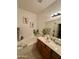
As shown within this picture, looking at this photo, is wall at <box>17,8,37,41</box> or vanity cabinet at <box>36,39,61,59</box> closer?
vanity cabinet at <box>36,39,61,59</box>

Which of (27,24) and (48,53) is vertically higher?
(27,24)

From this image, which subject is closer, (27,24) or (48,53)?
(48,53)

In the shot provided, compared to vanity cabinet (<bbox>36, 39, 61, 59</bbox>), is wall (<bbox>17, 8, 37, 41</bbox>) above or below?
above

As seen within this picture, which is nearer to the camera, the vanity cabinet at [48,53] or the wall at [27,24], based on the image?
the vanity cabinet at [48,53]

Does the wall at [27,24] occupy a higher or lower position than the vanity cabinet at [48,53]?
higher

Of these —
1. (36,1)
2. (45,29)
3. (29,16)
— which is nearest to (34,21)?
(29,16)
